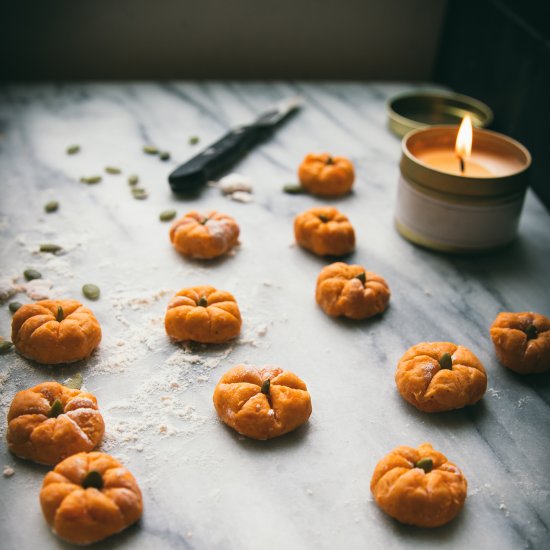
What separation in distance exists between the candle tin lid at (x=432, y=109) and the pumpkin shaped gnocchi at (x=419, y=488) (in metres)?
1.23

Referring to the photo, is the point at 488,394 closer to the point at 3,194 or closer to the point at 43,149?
the point at 3,194

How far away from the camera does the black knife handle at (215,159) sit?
1663 millimetres

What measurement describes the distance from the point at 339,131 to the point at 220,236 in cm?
76

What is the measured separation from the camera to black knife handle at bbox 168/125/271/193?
166 cm

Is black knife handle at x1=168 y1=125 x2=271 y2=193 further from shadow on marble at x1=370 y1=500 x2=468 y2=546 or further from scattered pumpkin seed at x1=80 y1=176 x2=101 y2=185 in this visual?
shadow on marble at x1=370 y1=500 x2=468 y2=546

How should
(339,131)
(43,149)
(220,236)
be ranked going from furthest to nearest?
(339,131)
(43,149)
(220,236)

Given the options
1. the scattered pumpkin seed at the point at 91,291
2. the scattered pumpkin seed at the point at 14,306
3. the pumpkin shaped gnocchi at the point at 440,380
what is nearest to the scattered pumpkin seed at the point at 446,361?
the pumpkin shaped gnocchi at the point at 440,380

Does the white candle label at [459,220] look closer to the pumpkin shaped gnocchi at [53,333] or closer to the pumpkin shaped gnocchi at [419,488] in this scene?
the pumpkin shaped gnocchi at [419,488]

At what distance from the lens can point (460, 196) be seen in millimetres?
1408

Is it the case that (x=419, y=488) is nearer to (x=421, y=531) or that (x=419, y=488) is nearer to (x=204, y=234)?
(x=421, y=531)

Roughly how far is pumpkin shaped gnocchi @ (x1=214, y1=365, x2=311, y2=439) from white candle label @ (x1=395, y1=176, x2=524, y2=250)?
0.57 m

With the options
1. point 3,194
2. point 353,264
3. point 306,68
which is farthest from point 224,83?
point 353,264

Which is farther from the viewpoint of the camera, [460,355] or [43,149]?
[43,149]

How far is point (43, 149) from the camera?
6.08 ft
